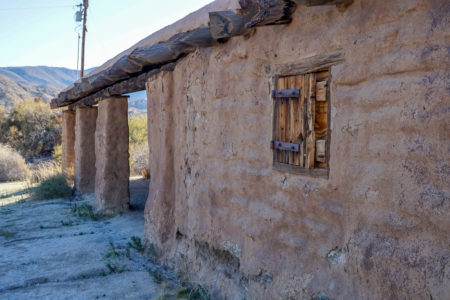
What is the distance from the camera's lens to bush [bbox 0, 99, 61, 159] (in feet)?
59.9

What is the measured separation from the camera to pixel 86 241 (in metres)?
5.92

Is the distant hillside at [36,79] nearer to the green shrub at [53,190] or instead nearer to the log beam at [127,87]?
the green shrub at [53,190]

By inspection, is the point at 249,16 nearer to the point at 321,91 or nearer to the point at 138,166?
the point at 321,91

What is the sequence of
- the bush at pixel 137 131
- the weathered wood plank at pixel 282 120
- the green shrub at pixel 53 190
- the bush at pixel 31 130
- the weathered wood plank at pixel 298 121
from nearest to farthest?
the weathered wood plank at pixel 298 121, the weathered wood plank at pixel 282 120, the green shrub at pixel 53 190, the bush at pixel 31 130, the bush at pixel 137 131

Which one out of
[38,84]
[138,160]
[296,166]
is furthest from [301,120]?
[38,84]


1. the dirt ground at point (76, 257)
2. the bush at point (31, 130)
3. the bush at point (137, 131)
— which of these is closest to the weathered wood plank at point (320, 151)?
the dirt ground at point (76, 257)

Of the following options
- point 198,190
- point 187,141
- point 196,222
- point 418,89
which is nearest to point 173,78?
point 187,141

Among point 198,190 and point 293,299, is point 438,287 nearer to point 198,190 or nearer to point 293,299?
point 293,299

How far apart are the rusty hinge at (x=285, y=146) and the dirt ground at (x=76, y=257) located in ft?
6.40

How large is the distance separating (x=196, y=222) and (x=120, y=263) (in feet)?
4.81

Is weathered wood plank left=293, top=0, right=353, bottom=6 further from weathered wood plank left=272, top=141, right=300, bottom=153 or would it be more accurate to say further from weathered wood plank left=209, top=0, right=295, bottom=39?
weathered wood plank left=272, top=141, right=300, bottom=153

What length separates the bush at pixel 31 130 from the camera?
1827 cm

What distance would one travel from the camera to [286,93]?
286 cm

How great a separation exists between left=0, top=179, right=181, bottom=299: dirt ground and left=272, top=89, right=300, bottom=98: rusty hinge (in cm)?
225
